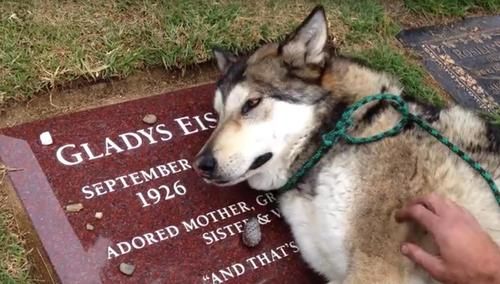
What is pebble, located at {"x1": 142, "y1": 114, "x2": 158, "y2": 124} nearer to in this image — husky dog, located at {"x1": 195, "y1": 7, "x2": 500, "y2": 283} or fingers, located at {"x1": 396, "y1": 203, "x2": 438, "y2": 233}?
husky dog, located at {"x1": 195, "y1": 7, "x2": 500, "y2": 283}

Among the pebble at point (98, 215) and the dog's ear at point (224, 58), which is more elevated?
the dog's ear at point (224, 58)

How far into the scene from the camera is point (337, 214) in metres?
3.34

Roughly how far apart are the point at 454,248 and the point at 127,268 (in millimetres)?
1471

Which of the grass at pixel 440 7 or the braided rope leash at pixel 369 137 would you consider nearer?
the braided rope leash at pixel 369 137

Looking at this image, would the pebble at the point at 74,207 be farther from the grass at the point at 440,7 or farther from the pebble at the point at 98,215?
the grass at the point at 440,7

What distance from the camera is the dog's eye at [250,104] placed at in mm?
3494

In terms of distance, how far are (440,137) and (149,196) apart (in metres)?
1.45

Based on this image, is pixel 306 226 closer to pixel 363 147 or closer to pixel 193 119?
pixel 363 147

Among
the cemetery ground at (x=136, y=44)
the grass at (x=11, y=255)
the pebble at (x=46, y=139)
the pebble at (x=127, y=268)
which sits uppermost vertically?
the cemetery ground at (x=136, y=44)

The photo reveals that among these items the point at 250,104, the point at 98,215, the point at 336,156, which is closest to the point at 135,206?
the point at 98,215

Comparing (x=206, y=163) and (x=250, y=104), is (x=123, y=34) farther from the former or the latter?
(x=206, y=163)

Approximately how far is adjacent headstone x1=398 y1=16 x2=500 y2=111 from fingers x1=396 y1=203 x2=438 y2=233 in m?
1.88

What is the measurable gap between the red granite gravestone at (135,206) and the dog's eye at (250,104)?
54cm

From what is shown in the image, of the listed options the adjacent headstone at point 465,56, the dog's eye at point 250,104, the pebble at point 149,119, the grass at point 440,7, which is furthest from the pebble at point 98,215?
the grass at point 440,7
